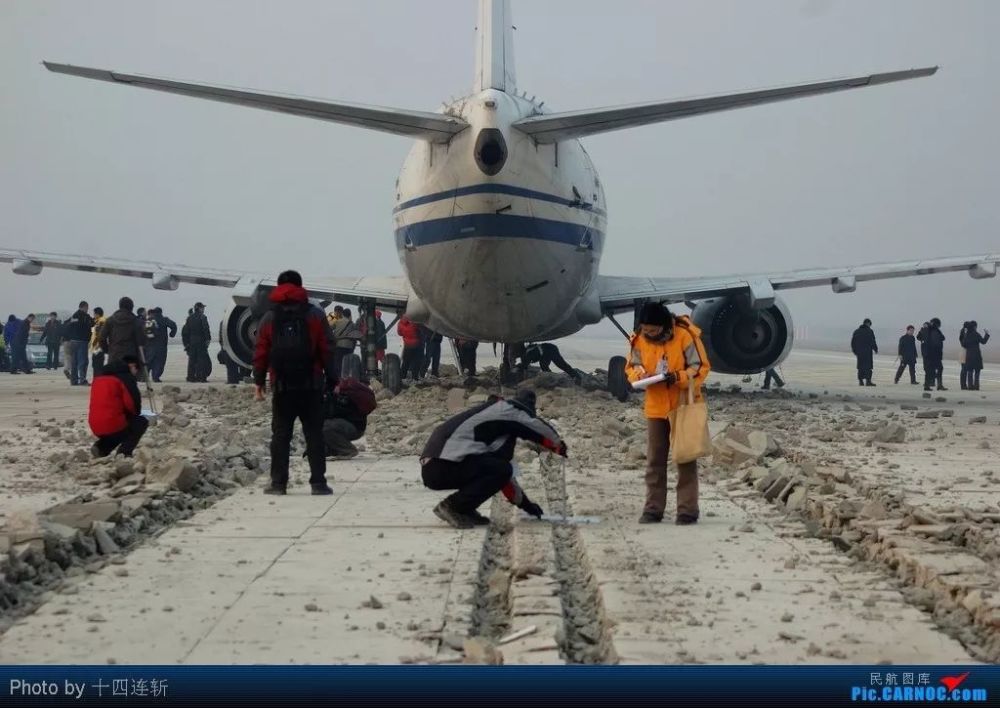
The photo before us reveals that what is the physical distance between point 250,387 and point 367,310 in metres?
4.33

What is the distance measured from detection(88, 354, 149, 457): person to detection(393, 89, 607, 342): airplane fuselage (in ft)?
20.7

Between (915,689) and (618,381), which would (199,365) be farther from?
(915,689)

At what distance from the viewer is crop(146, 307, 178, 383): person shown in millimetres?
30328

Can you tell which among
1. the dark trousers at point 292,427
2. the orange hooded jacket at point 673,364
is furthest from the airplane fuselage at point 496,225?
the orange hooded jacket at point 673,364

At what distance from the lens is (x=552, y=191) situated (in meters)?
19.0

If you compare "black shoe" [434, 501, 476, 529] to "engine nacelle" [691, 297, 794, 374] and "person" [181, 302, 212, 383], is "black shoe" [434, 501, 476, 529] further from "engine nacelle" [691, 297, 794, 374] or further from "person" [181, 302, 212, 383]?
"person" [181, 302, 212, 383]

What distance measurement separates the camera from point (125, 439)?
13.1m

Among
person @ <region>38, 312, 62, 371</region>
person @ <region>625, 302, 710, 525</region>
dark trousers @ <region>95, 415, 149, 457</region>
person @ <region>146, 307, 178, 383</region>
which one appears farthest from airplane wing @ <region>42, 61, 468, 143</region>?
person @ <region>38, 312, 62, 371</region>

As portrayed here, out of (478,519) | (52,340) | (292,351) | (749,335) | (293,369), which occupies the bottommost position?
(478,519)

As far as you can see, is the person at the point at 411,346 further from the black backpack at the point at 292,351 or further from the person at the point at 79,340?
the black backpack at the point at 292,351

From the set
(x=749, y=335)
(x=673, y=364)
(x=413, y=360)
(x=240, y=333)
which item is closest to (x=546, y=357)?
(x=413, y=360)

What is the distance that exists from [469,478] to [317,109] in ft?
25.9

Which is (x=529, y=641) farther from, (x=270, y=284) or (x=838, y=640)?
(x=270, y=284)

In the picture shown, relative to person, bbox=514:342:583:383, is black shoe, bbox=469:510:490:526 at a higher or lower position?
lower
